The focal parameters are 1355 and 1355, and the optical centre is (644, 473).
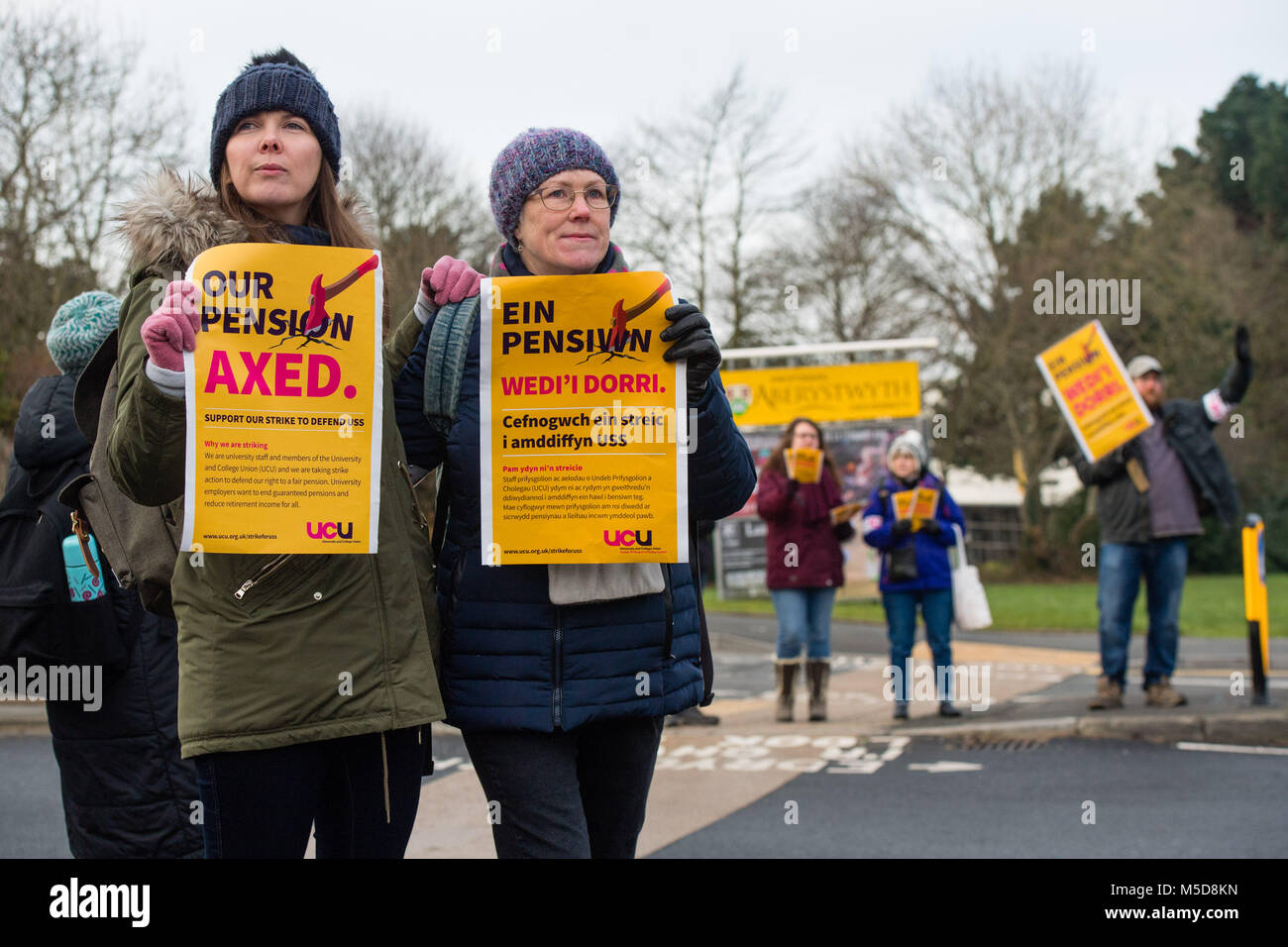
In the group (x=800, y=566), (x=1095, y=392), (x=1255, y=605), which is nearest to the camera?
(x=1095, y=392)

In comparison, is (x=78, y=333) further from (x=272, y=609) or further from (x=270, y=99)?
(x=272, y=609)

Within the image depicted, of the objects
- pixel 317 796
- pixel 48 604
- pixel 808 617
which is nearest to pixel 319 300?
pixel 317 796

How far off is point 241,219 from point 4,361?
18.6m

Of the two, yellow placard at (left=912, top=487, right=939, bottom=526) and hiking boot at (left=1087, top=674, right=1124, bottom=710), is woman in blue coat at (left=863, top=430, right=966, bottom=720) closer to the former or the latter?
yellow placard at (left=912, top=487, right=939, bottom=526)

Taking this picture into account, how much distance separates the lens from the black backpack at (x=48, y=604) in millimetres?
3834

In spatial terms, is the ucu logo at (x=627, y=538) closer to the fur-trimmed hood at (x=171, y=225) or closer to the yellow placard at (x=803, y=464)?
the fur-trimmed hood at (x=171, y=225)

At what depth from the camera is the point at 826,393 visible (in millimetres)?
21844

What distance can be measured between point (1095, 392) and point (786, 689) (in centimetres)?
285

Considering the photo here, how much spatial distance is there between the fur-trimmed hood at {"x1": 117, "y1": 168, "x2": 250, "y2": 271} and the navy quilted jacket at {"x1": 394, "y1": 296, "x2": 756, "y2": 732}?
518mm

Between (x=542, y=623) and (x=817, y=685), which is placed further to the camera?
(x=817, y=685)

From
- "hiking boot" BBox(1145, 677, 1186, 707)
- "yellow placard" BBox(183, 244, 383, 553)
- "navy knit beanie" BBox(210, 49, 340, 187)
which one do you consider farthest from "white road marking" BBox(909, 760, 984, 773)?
"navy knit beanie" BBox(210, 49, 340, 187)

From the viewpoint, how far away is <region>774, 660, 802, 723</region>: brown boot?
30.6 feet

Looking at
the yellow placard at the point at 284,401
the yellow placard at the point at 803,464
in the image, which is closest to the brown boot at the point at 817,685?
the yellow placard at the point at 803,464
